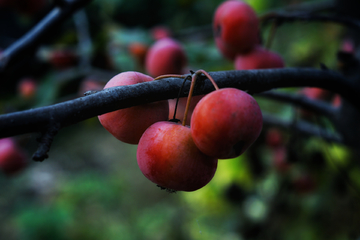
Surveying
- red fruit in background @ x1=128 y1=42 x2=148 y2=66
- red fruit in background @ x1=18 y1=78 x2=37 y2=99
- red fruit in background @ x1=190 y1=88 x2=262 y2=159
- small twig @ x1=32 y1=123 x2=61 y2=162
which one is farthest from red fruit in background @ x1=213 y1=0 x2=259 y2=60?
red fruit in background @ x1=18 y1=78 x2=37 y2=99

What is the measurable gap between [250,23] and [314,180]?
1216mm

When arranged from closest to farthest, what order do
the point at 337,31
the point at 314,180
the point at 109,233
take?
the point at 314,180 < the point at 337,31 < the point at 109,233

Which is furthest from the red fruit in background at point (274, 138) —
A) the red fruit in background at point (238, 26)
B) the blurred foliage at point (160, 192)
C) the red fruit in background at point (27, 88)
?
the red fruit in background at point (27, 88)

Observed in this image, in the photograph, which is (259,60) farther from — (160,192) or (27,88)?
(160,192)

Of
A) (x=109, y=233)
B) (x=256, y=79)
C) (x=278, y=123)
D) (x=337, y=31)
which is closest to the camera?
(x=256, y=79)

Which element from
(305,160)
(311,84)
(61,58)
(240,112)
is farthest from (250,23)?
(61,58)

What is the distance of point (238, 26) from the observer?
684mm

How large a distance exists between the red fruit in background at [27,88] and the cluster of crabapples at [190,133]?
1791mm

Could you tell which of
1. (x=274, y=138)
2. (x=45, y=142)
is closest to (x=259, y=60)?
(x=45, y=142)

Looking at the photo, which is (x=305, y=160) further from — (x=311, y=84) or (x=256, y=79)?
(x=256, y=79)

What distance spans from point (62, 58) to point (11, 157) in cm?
79

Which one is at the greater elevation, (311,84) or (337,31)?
(311,84)

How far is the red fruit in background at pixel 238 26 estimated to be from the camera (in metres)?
0.69

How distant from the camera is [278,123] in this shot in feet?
3.90
